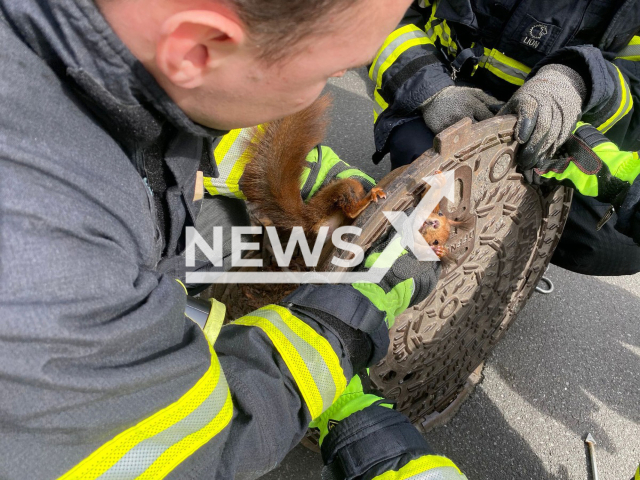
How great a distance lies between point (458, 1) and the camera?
1705mm

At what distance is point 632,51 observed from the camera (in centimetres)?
170

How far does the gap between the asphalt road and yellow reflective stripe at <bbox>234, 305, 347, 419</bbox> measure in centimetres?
95

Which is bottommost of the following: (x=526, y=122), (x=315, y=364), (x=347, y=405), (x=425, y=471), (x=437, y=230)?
(x=347, y=405)

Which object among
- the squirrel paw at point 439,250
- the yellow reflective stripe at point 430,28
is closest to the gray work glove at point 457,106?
the yellow reflective stripe at point 430,28

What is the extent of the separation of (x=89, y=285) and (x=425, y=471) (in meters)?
0.82

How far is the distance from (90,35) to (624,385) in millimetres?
2614

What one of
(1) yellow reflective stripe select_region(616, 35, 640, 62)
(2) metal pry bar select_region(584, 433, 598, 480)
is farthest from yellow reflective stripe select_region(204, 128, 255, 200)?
(2) metal pry bar select_region(584, 433, 598, 480)

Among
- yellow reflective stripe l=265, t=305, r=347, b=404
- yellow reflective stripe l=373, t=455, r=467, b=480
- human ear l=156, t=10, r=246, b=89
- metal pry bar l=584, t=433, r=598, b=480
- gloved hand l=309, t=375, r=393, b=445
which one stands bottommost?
metal pry bar l=584, t=433, r=598, b=480

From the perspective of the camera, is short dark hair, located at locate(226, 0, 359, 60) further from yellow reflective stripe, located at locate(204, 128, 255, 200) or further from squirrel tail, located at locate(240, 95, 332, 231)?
yellow reflective stripe, located at locate(204, 128, 255, 200)

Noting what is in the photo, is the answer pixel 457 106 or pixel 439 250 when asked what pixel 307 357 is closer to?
pixel 439 250

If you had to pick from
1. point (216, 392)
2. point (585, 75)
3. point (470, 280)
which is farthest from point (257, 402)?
point (585, 75)

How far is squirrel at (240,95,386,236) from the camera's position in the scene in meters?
1.36

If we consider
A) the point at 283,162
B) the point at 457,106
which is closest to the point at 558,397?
the point at 457,106

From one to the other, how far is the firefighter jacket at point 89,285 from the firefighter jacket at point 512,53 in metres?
1.28
